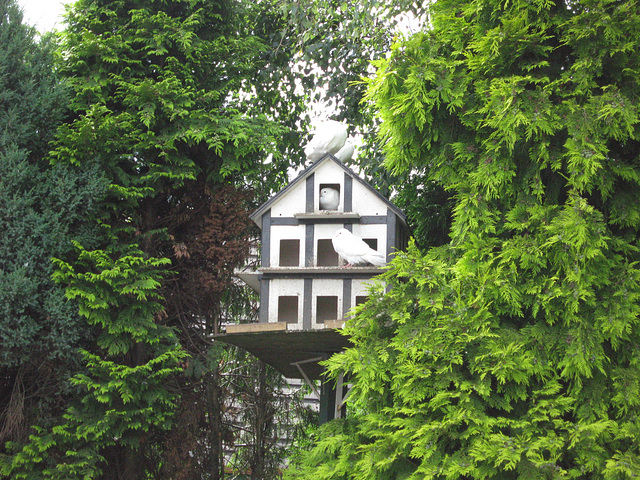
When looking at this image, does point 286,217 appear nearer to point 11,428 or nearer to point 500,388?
point 500,388

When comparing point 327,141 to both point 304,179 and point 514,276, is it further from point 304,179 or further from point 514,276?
point 514,276

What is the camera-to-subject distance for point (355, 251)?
5.58 m

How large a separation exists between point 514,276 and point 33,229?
4.32 metres

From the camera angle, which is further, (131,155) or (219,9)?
(219,9)

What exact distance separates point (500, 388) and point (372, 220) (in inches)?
76.0

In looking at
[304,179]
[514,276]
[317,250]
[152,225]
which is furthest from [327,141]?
[514,276]

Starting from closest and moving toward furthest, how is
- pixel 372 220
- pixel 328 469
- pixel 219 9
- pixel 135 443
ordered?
1. pixel 328 469
2. pixel 372 220
3. pixel 135 443
4. pixel 219 9

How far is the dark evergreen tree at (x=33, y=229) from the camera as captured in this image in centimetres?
611

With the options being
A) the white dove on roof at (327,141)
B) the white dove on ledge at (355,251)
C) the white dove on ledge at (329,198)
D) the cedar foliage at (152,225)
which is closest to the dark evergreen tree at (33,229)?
the cedar foliage at (152,225)

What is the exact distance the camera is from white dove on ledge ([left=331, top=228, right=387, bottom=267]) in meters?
5.58

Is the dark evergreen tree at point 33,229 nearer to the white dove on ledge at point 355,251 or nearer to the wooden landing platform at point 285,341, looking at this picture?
the wooden landing platform at point 285,341

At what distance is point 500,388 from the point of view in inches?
181

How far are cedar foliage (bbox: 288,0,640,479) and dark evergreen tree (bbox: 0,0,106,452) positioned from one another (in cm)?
268

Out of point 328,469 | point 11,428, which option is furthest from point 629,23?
point 11,428
